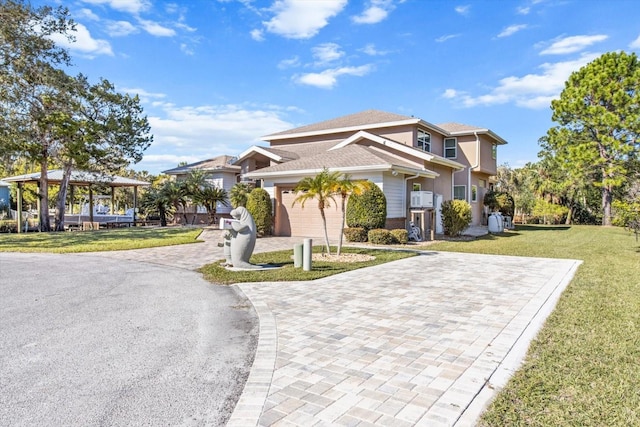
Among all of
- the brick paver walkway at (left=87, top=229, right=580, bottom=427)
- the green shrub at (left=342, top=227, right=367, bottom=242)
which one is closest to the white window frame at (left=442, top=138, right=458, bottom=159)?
the green shrub at (left=342, top=227, right=367, bottom=242)

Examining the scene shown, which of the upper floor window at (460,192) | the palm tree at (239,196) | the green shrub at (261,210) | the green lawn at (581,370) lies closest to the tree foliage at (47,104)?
the palm tree at (239,196)

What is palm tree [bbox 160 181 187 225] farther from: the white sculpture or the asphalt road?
the asphalt road

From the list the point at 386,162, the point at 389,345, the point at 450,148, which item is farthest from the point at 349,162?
the point at 389,345

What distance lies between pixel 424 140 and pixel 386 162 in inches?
342

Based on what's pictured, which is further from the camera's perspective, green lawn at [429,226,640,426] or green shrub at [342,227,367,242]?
green shrub at [342,227,367,242]

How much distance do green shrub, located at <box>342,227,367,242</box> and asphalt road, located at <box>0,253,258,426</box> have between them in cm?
853

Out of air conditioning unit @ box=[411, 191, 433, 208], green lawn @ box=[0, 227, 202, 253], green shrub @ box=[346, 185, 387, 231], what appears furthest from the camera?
air conditioning unit @ box=[411, 191, 433, 208]

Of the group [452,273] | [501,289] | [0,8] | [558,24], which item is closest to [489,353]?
[501,289]

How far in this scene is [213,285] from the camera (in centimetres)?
809

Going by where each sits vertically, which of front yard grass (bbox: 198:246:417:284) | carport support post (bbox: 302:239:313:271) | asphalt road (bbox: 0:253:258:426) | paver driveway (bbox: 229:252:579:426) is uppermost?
carport support post (bbox: 302:239:313:271)

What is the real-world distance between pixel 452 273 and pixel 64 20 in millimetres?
22391

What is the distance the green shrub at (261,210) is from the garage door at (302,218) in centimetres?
67

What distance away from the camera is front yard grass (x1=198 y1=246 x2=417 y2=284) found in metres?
8.61

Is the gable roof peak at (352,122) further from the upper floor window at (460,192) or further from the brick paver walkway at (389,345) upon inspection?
the brick paver walkway at (389,345)
